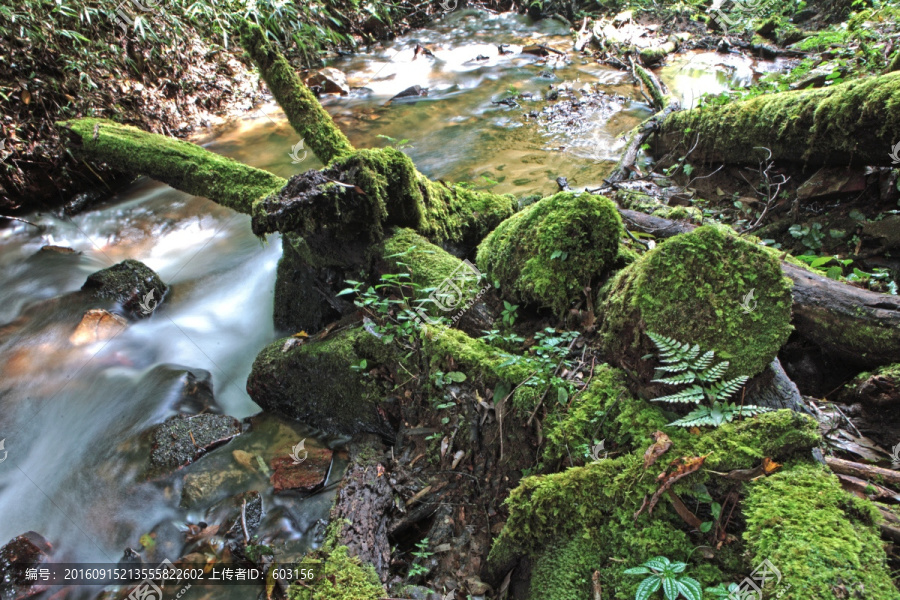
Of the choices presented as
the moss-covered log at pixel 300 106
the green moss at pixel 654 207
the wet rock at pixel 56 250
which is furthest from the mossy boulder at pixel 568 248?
the wet rock at pixel 56 250

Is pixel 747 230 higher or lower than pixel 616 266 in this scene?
lower

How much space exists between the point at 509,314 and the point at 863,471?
1.97 metres

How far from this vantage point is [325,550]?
2.83 m

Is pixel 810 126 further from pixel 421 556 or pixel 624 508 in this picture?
pixel 421 556

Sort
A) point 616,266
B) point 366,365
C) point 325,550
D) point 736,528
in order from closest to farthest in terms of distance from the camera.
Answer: point 736,528, point 325,550, point 616,266, point 366,365

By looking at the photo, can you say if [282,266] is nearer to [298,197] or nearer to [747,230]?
[298,197]

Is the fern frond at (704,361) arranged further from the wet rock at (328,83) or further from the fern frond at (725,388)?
the wet rock at (328,83)

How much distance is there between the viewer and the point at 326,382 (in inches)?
160

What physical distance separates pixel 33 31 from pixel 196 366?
6.91 metres

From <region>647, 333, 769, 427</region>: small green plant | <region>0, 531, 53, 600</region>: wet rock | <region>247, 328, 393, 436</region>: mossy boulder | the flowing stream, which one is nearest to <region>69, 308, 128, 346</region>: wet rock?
the flowing stream

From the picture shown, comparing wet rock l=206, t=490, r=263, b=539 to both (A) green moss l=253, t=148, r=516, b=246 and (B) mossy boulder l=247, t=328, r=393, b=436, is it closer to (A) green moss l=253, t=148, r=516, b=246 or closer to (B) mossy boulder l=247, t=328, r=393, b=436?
(B) mossy boulder l=247, t=328, r=393, b=436

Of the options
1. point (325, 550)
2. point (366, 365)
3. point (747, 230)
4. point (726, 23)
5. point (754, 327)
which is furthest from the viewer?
point (726, 23)

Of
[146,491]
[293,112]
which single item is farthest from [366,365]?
[293,112]

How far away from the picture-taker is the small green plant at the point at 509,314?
3201mm
